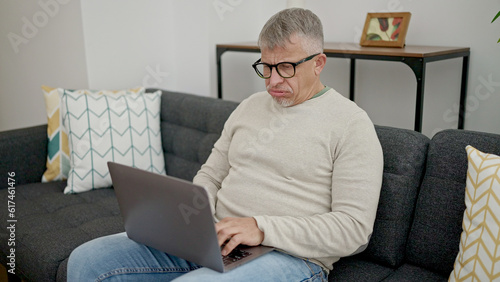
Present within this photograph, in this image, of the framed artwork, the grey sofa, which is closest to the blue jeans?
→ the grey sofa

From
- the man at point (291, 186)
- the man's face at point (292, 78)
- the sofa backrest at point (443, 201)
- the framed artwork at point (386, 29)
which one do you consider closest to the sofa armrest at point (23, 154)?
the man at point (291, 186)

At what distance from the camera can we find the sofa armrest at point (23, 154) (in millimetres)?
2266

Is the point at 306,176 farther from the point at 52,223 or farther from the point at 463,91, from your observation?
the point at 463,91

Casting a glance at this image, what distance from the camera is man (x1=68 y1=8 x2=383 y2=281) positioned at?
1.29 meters

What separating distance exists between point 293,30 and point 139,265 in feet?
2.51

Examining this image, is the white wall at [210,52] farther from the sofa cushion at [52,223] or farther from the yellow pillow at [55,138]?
the sofa cushion at [52,223]

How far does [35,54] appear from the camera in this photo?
3.03 meters

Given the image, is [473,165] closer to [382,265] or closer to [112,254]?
[382,265]

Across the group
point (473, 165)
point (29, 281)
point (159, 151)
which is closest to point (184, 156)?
point (159, 151)

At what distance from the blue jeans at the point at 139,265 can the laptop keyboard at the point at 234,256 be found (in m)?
0.03

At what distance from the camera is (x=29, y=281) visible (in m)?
1.80

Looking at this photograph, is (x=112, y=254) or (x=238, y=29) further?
(x=238, y=29)

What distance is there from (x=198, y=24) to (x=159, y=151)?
87cm

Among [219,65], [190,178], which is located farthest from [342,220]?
[219,65]
